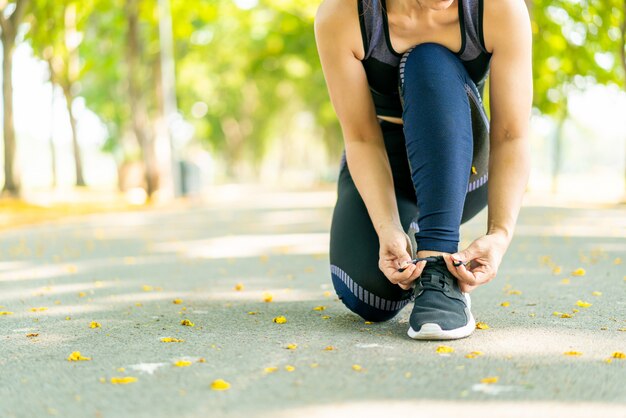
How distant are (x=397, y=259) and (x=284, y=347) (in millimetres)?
499

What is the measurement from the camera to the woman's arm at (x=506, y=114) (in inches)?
115

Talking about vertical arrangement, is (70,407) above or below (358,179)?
below

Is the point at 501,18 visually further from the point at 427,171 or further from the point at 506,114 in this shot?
the point at 427,171

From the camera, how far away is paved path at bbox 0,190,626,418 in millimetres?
2098

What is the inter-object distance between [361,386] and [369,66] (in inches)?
53.0

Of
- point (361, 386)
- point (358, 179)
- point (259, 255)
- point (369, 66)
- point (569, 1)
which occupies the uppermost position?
point (569, 1)

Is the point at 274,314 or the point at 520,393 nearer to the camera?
the point at 520,393

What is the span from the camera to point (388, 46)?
3.03 m

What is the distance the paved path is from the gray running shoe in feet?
0.13

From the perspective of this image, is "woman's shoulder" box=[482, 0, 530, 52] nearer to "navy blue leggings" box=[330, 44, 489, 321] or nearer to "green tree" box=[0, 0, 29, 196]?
"navy blue leggings" box=[330, 44, 489, 321]

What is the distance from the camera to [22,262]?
6816 millimetres

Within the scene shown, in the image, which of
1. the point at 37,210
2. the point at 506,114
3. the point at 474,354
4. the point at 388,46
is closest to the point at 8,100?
the point at 37,210

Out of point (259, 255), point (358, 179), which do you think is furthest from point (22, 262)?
point (358, 179)

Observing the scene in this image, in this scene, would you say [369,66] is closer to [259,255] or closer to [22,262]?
[259,255]
